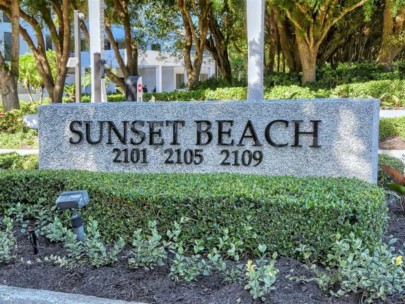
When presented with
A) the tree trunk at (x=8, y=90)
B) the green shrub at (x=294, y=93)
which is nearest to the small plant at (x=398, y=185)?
the green shrub at (x=294, y=93)

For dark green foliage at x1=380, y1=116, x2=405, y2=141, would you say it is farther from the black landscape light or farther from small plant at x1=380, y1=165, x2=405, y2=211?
the black landscape light

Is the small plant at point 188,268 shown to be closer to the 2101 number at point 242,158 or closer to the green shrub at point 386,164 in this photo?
the 2101 number at point 242,158

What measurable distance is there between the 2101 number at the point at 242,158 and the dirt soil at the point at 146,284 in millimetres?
2023

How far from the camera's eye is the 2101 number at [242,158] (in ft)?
18.8

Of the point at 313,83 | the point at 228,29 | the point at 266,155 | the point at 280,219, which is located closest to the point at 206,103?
the point at 266,155

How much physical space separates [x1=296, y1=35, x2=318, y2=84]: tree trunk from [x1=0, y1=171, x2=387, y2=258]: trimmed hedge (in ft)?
54.9

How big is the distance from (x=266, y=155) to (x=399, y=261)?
2.65 m

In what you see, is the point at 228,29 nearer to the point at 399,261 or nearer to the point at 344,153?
the point at 344,153

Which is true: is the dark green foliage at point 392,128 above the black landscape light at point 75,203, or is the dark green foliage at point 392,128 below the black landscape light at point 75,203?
above

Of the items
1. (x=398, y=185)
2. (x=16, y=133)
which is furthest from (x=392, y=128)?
(x=16, y=133)

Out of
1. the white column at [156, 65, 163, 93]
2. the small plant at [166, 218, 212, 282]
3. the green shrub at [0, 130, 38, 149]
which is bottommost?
the small plant at [166, 218, 212, 282]

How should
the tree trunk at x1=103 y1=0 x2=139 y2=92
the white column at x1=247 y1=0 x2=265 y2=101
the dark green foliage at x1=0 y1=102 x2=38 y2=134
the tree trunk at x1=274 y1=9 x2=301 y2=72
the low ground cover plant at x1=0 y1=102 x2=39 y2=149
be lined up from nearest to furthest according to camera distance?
the white column at x1=247 y1=0 x2=265 y2=101 → the low ground cover plant at x1=0 y1=102 x2=39 y2=149 → the dark green foliage at x1=0 y1=102 x2=38 y2=134 → the tree trunk at x1=103 y1=0 x2=139 y2=92 → the tree trunk at x1=274 y1=9 x2=301 y2=72

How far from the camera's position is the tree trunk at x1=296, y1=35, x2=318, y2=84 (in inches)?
805

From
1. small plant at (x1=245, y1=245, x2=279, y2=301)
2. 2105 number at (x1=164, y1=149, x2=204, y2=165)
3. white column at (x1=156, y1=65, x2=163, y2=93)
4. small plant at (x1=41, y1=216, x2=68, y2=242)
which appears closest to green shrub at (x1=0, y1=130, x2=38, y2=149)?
2105 number at (x1=164, y1=149, x2=204, y2=165)
